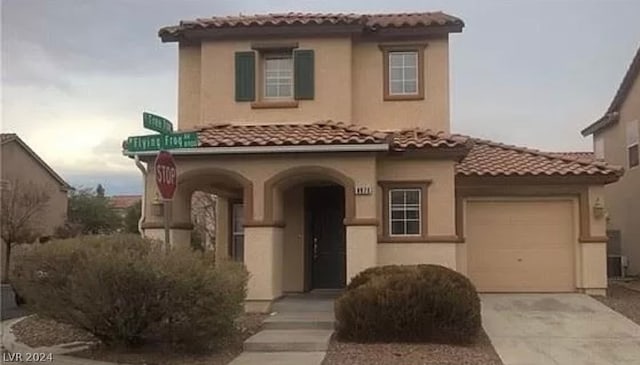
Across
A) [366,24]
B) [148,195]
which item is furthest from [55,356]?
[366,24]

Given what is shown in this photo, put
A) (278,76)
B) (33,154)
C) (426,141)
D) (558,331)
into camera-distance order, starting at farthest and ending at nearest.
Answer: (33,154) → (278,76) → (426,141) → (558,331)

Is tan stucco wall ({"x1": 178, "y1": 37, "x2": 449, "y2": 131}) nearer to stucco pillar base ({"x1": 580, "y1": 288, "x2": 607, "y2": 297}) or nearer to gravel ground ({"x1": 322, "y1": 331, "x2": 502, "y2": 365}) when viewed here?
stucco pillar base ({"x1": 580, "y1": 288, "x2": 607, "y2": 297})

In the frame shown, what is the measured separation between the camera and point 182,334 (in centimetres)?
1200

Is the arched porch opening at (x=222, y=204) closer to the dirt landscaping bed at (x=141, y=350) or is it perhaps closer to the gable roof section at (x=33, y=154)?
the dirt landscaping bed at (x=141, y=350)

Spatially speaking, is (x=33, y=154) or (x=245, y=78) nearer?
(x=245, y=78)

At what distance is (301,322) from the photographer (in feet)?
47.9

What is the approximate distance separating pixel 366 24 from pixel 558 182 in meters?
6.13

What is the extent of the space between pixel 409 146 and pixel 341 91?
9.93 feet

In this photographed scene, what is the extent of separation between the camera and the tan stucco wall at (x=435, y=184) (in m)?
16.6

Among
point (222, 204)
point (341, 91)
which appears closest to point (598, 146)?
point (341, 91)

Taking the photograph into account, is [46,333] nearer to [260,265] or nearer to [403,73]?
[260,265]

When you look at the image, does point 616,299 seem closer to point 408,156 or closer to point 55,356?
point 408,156

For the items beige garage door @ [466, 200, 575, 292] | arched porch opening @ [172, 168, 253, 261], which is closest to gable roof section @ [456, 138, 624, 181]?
beige garage door @ [466, 200, 575, 292]

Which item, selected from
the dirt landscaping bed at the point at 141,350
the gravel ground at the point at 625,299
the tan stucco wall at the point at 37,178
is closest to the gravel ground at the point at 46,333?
the dirt landscaping bed at the point at 141,350
